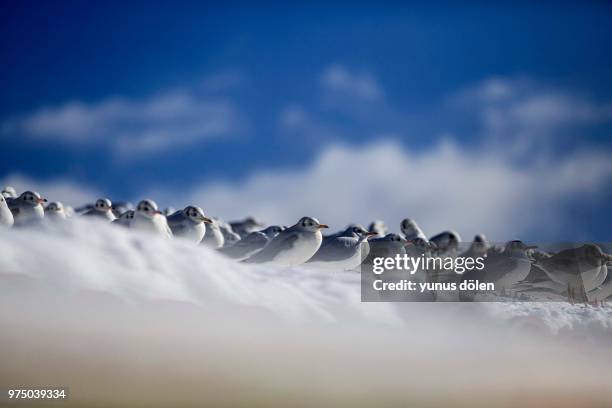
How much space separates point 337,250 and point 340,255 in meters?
0.07

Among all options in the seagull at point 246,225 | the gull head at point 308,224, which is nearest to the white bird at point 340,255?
the gull head at point 308,224

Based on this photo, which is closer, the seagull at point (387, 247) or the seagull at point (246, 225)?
the seagull at point (387, 247)

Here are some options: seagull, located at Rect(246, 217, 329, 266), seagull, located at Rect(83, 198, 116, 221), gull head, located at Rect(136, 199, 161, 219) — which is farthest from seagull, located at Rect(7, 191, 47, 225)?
seagull, located at Rect(246, 217, 329, 266)

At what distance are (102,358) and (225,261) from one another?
1.41 meters

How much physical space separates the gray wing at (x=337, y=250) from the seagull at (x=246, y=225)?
5.64 metres

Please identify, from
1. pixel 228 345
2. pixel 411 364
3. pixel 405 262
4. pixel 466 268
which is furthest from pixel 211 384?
pixel 466 268

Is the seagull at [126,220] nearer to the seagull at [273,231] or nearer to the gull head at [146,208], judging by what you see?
the gull head at [146,208]

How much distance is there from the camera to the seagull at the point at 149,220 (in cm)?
689

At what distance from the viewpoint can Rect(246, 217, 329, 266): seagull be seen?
288 inches

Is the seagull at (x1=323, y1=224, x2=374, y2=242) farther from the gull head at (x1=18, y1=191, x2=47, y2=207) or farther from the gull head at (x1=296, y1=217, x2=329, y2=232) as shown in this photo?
the gull head at (x1=18, y1=191, x2=47, y2=207)

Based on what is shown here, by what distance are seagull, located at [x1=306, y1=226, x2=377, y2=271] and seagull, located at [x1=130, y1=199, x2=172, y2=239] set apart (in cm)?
166

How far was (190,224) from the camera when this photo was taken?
7883 millimetres

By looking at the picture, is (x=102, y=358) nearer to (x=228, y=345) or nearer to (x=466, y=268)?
(x=228, y=345)

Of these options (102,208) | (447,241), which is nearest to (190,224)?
(102,208)
